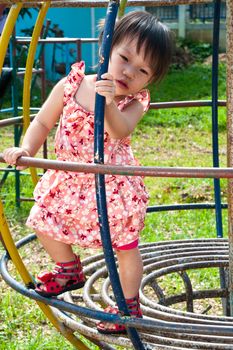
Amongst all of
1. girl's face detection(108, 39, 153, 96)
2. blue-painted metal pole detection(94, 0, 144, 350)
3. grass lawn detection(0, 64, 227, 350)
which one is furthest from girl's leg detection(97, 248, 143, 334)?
grass lawn detection(0, 64, 227, 350)

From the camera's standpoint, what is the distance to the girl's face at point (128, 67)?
2408mm

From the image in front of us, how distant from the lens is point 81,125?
8.07 ft

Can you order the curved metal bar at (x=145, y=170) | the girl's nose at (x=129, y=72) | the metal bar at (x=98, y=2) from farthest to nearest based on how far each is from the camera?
the metal bar at (x=98, y=2), the girl's nose at (x=129, y=72), the curved metal bar at (x=145, y=170)

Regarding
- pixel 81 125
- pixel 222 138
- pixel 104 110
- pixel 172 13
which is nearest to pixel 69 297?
pixel 81 125

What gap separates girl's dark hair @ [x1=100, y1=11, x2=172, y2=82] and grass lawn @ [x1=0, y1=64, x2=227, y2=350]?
1490 mm

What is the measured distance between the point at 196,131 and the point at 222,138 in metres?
0.58

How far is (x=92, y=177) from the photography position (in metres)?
2.44

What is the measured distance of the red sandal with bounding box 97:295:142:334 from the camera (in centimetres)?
241

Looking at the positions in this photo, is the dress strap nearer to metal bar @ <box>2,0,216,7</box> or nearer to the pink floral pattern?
the pink floral pattern

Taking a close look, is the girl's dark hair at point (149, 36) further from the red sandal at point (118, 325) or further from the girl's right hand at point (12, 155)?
the red sandal at point (118, 325)

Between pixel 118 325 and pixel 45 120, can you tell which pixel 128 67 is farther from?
pixel 118 325

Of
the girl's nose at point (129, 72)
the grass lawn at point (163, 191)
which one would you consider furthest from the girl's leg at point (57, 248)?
the grass lawn at point (163, 191)

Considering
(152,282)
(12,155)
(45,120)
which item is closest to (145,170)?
(12,155)

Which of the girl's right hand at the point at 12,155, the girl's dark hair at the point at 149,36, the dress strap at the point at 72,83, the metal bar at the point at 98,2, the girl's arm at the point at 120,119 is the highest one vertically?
the metal bar at the point at 98,2
